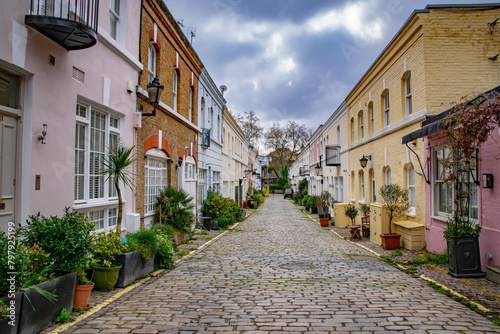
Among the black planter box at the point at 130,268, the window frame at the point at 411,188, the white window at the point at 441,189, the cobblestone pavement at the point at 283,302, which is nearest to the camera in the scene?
the cobblestone pavement at the point at 283,302

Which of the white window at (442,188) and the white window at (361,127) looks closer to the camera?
the white window at (442,188)

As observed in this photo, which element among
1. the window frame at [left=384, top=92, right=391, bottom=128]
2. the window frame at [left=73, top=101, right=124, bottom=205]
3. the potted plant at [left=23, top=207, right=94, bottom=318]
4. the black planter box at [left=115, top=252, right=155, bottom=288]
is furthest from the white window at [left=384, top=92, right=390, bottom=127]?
the potted plant at [left=23, top=207, right=94, bottom=318]

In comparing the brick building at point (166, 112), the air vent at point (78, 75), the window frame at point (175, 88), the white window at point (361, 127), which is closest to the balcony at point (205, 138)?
the brick building at point (166, 112)

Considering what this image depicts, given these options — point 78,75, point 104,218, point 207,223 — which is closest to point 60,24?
point 78,75

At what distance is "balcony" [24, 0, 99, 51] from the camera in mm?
5125

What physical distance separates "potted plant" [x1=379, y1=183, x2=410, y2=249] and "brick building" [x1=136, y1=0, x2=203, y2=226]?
731 cm

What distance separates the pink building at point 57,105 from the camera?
5109mm

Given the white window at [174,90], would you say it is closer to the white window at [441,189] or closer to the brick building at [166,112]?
the brick building at [166,112]

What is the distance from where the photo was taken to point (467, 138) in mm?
6895

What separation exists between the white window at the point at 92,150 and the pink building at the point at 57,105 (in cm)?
2

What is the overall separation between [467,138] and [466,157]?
0.48 m

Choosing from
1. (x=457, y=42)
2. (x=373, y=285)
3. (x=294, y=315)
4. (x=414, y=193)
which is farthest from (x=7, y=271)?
(x=457, y=42)

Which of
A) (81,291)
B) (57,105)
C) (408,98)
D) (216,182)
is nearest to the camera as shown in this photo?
(81,291)

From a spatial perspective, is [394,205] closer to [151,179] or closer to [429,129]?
[429,129]
